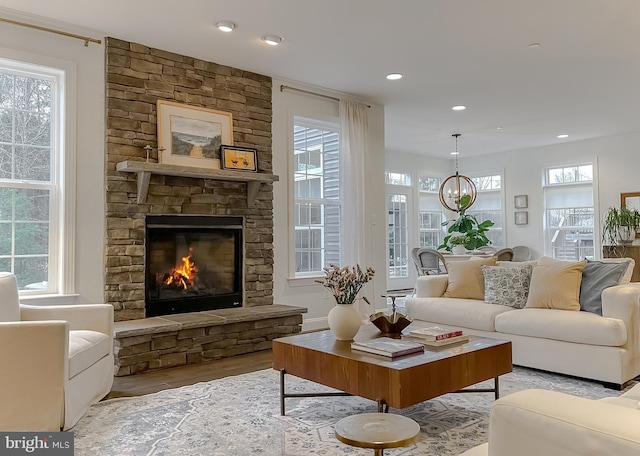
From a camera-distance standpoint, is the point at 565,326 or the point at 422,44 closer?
the point at 565,326

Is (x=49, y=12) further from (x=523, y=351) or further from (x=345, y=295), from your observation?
(x=523, y=351)

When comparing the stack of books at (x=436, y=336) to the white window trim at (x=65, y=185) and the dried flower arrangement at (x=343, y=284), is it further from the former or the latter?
the white window trim at (x=65, y=185)

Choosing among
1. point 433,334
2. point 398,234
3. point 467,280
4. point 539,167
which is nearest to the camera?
point 433,334

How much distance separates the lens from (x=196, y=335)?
13.6 ft

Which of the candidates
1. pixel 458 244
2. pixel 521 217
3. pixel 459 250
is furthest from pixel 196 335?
pixel 521 217

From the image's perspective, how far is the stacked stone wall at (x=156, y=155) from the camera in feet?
13.7

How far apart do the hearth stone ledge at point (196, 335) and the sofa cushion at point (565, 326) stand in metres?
1.96

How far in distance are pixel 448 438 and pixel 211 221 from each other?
10.1 ft

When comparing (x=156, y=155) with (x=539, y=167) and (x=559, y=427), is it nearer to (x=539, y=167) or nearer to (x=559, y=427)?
Answer: (x=559, y=427)

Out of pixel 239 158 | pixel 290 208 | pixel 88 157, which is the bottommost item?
pixel 290 208

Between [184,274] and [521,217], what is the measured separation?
6933mm

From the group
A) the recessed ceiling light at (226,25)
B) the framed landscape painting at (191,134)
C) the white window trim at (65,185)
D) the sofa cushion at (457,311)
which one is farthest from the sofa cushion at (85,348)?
the sofa cushion at (457,311)

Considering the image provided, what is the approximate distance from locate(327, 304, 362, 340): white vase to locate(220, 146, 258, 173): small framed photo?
235 cm

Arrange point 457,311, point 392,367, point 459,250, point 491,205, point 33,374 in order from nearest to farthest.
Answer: point 392,367, point 33,374, point 457,311, point 459,250, point 491,205
